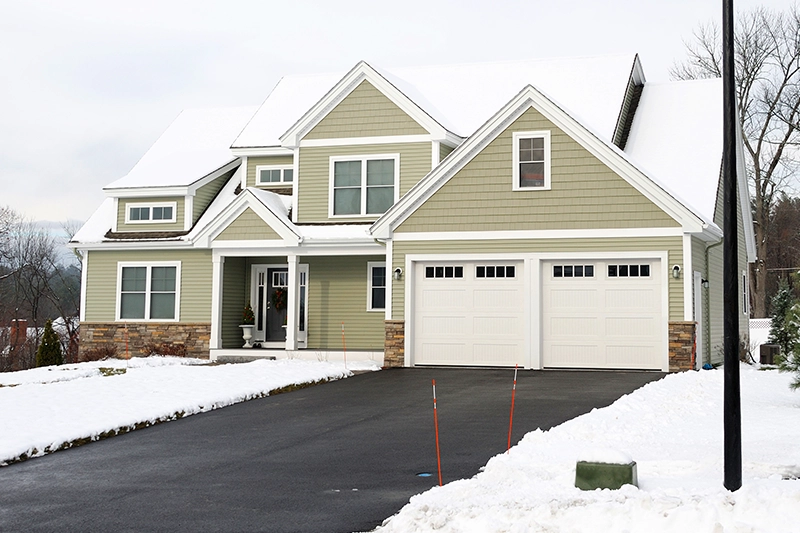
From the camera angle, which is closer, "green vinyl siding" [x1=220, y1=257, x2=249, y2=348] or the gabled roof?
the gabled roof

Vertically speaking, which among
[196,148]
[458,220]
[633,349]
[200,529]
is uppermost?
[196,148]

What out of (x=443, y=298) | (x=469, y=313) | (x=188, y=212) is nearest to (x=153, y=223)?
(x=188, y=212)

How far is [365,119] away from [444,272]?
5468 mm

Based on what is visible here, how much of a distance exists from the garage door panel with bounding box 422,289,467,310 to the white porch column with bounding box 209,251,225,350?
6626mm

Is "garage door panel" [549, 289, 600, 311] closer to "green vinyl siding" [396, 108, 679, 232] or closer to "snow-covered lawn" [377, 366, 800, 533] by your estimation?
"green vinyl siding" [396, 108, 679, 232]

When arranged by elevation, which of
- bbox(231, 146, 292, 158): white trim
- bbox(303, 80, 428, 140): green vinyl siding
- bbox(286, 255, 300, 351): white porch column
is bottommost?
bbox(286, 255, 300, 351): white porch column

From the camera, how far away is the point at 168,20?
24578mm

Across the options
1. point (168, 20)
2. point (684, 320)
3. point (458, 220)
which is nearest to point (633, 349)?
point (684, 320)

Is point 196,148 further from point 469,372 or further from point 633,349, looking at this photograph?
point 633,349

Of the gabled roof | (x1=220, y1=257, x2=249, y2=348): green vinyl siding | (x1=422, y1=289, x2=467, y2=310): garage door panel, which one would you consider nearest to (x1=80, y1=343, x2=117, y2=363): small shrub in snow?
(x1=220, y1=257, x2=249, y2=348): green vinyl siding

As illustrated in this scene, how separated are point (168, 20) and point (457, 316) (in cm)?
1249

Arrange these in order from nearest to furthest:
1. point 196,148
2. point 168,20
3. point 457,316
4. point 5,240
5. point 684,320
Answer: point 684,320, point 457,316, point 168,20, point 196,148, point 5,240

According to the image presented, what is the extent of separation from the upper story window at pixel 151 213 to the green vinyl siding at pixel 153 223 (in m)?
0.09

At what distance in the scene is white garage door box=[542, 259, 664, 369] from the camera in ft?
59.2
